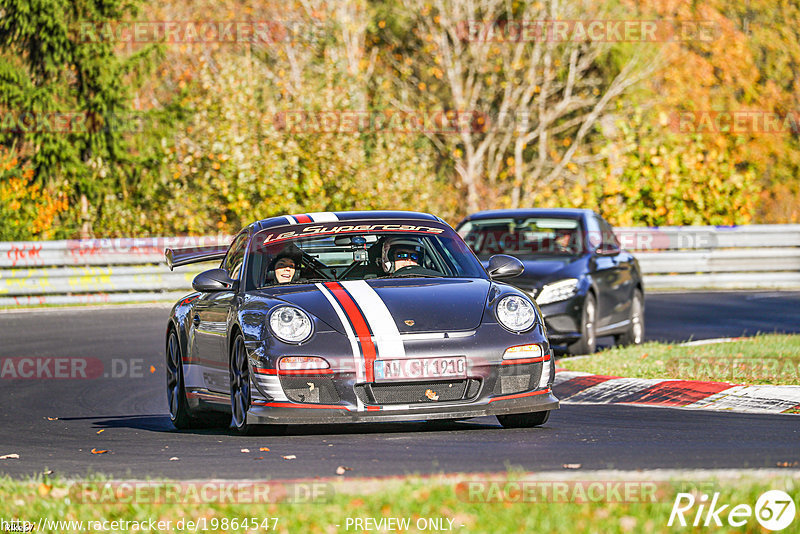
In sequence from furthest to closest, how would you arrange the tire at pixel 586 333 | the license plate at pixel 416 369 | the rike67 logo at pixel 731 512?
the tire at pixel 586 333
the license plate at pixel 416 369
the rike67 logo at pixel 731 512

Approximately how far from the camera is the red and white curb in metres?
9.73

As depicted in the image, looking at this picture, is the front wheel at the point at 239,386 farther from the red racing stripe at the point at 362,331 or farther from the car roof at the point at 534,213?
the car roof at the point at 534,213

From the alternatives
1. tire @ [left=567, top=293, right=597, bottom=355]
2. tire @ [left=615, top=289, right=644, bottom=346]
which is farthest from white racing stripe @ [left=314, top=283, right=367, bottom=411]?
tire @ [left=615, top=289, right=644, bottom=346]

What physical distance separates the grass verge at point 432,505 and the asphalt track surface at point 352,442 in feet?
2.34

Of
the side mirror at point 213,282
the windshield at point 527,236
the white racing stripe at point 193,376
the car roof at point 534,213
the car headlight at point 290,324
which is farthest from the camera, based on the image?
the car roof at point 534,213

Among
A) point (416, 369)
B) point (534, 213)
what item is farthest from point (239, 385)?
point (534, 213)

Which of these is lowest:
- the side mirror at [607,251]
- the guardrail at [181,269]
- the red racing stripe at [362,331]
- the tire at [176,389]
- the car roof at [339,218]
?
the guardrail at [181,269]

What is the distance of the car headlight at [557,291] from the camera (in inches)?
556

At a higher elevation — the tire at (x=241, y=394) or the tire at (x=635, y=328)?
the tire at (x=241, y=394)

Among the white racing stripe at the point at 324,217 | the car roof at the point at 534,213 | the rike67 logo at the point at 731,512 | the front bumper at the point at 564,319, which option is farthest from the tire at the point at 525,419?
the car roof at the point at 534,213

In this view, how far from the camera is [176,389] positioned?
10242 mm

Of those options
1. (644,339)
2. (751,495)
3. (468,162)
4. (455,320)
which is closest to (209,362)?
(455,320)

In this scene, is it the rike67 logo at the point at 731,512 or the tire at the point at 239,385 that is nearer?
the rike67 logo at the point at 731,512

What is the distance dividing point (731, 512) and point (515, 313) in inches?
129
